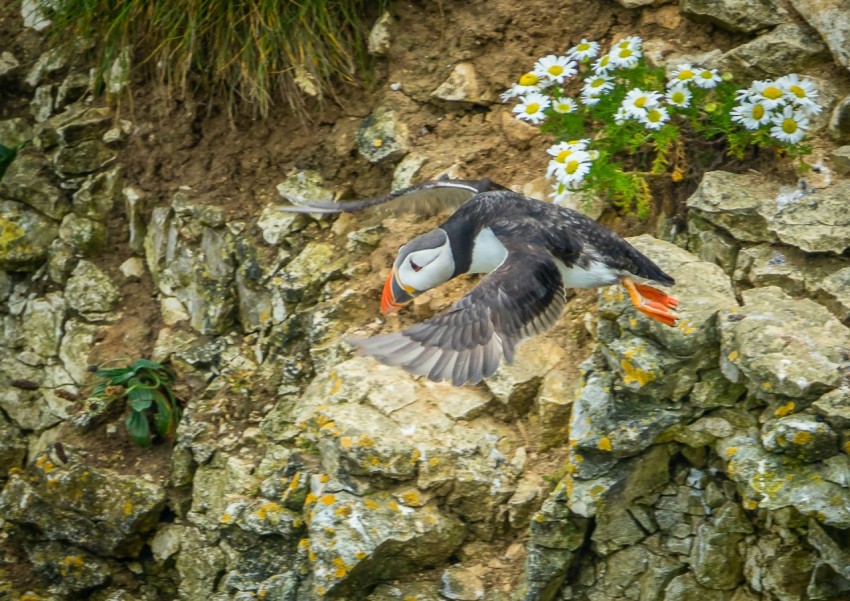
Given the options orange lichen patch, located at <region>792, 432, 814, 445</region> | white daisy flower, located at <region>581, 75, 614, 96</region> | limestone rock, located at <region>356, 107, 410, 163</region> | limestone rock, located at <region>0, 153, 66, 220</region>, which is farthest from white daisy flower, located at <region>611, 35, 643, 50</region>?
limestone rock, located at <region>0, 153, 66, 220</region>

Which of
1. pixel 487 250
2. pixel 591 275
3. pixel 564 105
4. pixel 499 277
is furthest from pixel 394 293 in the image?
pixel 564 105

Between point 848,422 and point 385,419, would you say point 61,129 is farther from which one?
point 848,422

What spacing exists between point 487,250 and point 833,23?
179cm

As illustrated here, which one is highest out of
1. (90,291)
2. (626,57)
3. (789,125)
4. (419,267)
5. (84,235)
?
(626,57)

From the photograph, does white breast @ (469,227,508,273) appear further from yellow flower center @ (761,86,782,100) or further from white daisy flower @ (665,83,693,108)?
yellow flower center @ (761,86,782,100)

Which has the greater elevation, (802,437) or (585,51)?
(585,51)

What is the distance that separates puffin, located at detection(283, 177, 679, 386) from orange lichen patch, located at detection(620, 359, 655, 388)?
0.64 feet

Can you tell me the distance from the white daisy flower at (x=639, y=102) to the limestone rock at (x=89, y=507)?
261 cm

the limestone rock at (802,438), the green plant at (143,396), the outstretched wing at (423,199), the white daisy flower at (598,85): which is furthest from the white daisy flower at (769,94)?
the green plant at (143,396)

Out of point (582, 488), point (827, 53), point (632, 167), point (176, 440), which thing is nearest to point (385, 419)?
point (582, 488)

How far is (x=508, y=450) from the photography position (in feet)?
13.8

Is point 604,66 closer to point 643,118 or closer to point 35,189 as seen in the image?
point 643,118

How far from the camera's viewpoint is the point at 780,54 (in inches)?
179

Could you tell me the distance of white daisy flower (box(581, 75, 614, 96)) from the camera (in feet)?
14.7
